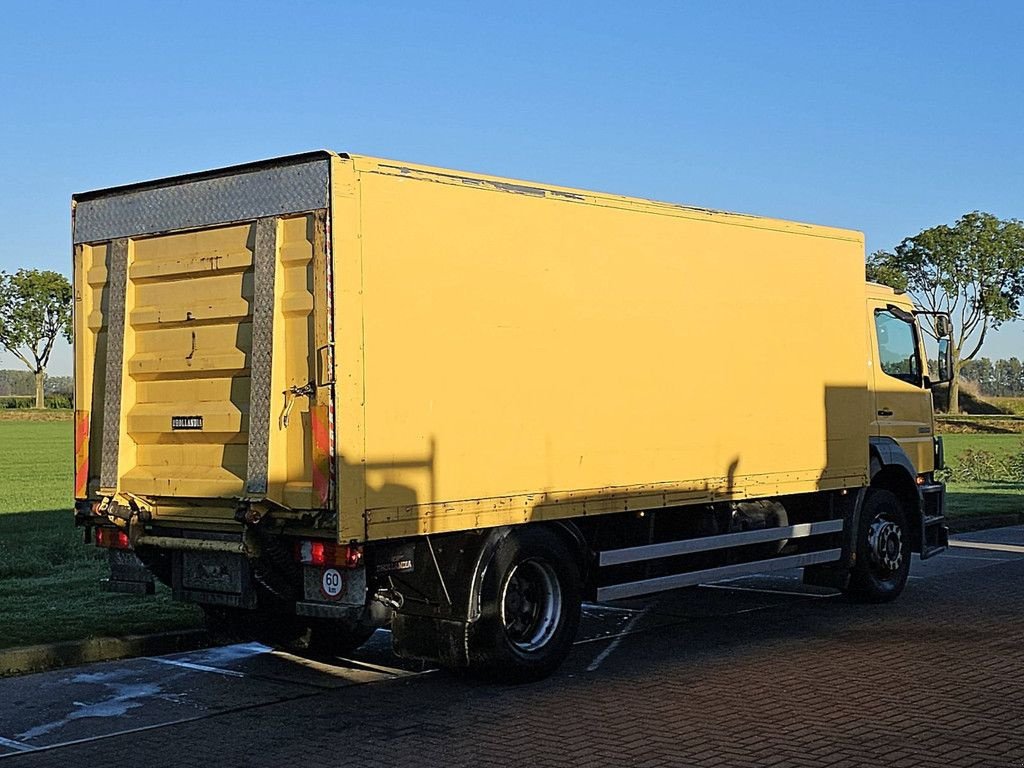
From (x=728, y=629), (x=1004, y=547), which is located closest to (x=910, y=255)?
(x=1004, y=547)

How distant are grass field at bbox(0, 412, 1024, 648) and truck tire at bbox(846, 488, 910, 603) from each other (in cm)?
589

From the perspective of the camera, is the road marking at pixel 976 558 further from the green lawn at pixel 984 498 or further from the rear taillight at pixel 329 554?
the rear taillight at pixel 329 554

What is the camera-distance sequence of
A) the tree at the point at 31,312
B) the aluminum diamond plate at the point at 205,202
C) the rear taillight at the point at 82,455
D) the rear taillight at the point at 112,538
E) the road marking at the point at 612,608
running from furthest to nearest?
the tree at the point at 31,312 < the road marking at the point at 612,608 < the rear taillight at the point at 82,455 < the rear taillight at the point at 112,538 < the aluminum diamond plate at the point at 205,202

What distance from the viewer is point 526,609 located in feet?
30.7

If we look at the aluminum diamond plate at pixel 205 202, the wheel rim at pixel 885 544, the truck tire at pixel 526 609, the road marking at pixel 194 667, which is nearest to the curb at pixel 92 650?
the road marking at pixel 194 667

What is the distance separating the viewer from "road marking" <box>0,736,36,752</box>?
24.4ft

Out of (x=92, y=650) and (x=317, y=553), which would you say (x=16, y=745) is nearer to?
(x=317, y=553)

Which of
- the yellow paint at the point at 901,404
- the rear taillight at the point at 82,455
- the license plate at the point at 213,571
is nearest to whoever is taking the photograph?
the license plate at the point at 213,571

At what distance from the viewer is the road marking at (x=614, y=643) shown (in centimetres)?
983

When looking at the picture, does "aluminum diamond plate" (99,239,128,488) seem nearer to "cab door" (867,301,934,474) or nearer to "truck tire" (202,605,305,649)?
"truck tire" (202,605,305,649)

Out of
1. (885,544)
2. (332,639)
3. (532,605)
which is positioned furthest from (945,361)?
(332,639)

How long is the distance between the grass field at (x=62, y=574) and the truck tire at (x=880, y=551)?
232 inches

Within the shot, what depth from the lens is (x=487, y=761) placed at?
705cm

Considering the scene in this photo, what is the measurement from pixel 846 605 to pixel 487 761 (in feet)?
21.6
